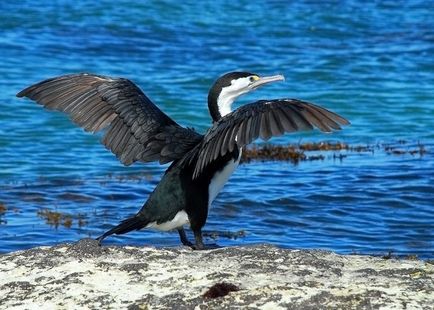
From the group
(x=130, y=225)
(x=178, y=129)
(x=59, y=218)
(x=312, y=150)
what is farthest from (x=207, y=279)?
(x=312, y=150)

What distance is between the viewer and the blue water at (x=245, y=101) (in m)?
11.8

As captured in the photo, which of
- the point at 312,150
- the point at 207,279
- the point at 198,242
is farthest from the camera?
the point at 312,150

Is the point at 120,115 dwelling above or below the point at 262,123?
below

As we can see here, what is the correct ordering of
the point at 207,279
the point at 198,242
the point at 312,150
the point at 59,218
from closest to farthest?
the point at 207,279 < the point at 198,242 < the point at 59,218 < the point at 312,150

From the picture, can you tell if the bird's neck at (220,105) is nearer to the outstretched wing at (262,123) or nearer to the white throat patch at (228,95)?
the white throat patch at (228,95)

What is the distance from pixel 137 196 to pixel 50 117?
19.7ft

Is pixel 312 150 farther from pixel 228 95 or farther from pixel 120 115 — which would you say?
pixel 120 115

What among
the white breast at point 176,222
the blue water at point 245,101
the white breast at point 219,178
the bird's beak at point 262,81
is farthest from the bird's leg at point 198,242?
the blue water at point 245,101

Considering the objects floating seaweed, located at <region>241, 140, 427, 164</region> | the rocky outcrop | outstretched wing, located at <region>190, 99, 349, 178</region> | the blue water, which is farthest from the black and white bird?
floating seaweed, located at <region>241, 140, 427, 164</region>

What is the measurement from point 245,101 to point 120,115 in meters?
11.3

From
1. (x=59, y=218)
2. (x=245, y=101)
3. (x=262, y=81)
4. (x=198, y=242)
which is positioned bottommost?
(x=245, y=101)

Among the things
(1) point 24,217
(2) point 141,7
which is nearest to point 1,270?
(1) point 24,217

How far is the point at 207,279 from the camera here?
5.70 metres

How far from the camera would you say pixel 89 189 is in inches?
524
